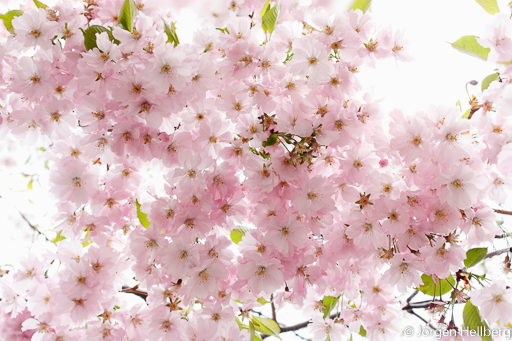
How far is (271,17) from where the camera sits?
1.04 m

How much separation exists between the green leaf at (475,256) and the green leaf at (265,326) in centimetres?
61

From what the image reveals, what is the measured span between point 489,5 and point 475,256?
68 centimetres

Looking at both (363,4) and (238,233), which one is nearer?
(363,4)

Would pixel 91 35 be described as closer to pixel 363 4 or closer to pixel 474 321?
pixel 363 4

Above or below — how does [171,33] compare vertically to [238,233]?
above

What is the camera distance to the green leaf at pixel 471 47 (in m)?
1.02

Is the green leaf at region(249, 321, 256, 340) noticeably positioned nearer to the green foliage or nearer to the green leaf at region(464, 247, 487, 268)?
the green leaf at region(464, 247, 487, 268)

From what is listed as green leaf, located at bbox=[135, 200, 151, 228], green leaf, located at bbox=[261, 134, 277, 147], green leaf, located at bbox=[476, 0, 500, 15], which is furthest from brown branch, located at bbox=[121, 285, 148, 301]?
green leaf, located at bbox=[476, 0, 500, 15]

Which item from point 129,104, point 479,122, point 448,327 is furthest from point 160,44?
point 448,327

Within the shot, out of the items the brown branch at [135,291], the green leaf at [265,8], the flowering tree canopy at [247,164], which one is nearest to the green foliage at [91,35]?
the flowering tree canopy at [247,164]

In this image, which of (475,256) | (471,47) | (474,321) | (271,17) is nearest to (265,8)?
(271,17)

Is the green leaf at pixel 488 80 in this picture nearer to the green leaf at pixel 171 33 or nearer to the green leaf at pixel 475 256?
the green leaf at pixel 475 256

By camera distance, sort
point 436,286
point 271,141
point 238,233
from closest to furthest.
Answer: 1. point 271,141
2. point 436,286
3. point 238,233

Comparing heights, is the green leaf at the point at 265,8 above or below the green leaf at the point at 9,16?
above
